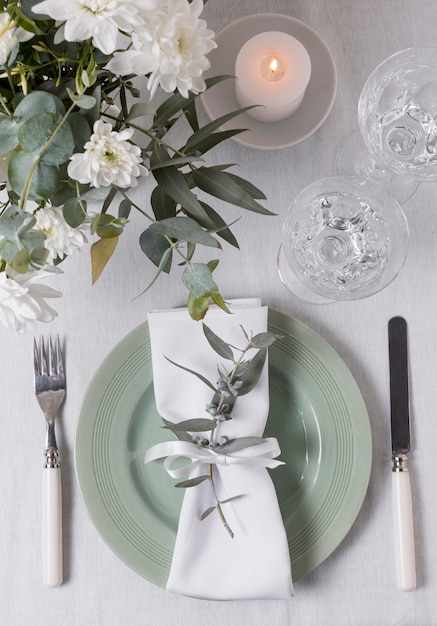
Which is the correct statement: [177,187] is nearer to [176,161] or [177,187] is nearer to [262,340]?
[176,161]

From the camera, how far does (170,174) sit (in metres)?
0.58

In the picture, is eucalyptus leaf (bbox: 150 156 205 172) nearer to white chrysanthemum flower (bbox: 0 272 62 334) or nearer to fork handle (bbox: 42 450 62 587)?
white chrysanthemum flower (bbox: 0 272 62 334)

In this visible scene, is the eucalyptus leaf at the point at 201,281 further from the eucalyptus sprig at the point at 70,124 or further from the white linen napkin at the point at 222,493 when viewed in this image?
the white linen napkin at the point at 222,493

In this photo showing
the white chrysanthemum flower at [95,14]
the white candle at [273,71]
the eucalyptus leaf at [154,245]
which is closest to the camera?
the white chrysanthemum flower at [95,14]

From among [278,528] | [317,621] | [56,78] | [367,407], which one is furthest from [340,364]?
[56,78]

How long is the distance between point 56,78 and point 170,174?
0.12m

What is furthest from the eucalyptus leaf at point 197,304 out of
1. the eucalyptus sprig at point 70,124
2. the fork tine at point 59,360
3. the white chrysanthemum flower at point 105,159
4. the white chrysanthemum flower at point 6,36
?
the fork tine at point 59,360

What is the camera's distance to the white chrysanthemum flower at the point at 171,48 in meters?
0.45

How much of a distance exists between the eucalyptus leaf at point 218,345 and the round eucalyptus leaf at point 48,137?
30cm

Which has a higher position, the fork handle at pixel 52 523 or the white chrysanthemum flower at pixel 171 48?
the white chrysanthemum flower at pixel 171 48

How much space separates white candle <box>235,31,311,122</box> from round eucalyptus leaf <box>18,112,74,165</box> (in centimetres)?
31

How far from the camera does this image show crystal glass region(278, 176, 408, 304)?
726mm

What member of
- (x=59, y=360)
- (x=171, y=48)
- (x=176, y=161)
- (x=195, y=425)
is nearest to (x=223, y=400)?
(x=195, y=425)

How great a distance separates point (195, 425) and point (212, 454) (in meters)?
0.04
